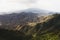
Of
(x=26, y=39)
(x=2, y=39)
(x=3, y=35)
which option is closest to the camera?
(x=2, y=39)

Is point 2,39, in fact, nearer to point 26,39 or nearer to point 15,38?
point 15,38

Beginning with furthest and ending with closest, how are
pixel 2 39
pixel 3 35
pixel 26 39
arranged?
pixel 26 39
pixel 3 35
pixel 2 39

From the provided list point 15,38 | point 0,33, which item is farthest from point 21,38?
point 0,33

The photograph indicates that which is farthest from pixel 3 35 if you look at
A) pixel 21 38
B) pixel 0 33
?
pixel 21 38

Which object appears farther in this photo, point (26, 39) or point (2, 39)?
point (26, 39)

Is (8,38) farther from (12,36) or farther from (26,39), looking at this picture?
(26,39)

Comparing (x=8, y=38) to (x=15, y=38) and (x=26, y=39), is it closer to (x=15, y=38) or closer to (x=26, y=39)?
(x=15, y=38)

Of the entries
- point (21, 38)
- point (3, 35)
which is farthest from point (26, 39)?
point (3, 35)

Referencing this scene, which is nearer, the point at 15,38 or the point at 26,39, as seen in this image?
the point at 15,38
